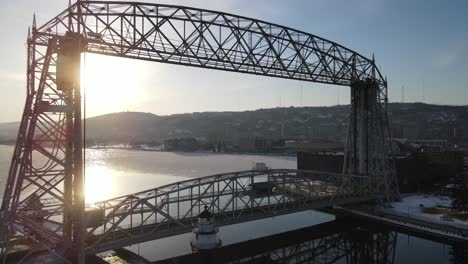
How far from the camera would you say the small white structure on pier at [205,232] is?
2631cm

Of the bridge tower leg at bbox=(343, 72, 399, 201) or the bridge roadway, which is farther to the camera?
the bridge tower leg at bbox=(343, 72, 399, 201)

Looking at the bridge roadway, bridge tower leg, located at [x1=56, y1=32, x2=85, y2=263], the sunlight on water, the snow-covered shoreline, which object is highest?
bridge tower leg, located at [x1=56, y1=32, x2=85, y2=263]

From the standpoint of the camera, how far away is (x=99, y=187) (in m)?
62.3

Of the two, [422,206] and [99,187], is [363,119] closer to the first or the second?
[422,206]

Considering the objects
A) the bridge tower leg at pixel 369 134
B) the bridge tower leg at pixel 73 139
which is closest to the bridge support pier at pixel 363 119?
the bridge tower leg at pixel 369 134

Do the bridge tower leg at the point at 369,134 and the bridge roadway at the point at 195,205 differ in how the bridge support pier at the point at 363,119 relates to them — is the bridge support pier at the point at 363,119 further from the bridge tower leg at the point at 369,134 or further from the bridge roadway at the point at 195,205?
the bridge roadway at the point at 195,205

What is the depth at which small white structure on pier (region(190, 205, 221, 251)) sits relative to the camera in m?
26.3

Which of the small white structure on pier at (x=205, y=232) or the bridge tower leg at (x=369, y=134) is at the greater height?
the bridge tower leg at (x=369, y=134)

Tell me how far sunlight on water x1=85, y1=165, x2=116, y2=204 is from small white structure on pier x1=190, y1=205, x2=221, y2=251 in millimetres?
25361

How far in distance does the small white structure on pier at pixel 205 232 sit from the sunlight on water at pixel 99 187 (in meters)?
25.4

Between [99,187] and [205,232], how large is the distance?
135 feet

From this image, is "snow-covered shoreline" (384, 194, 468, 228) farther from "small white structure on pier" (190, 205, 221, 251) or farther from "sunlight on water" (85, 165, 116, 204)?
"sunlight on water" (85, 165, 116, 204)

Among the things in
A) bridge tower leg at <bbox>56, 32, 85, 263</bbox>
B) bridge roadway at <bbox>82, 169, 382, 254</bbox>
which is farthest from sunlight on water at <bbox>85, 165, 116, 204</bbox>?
bridge tower leg at <bbox>56, 32, 85, 263</bbox>

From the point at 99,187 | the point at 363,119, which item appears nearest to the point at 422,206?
the point at 363,119
